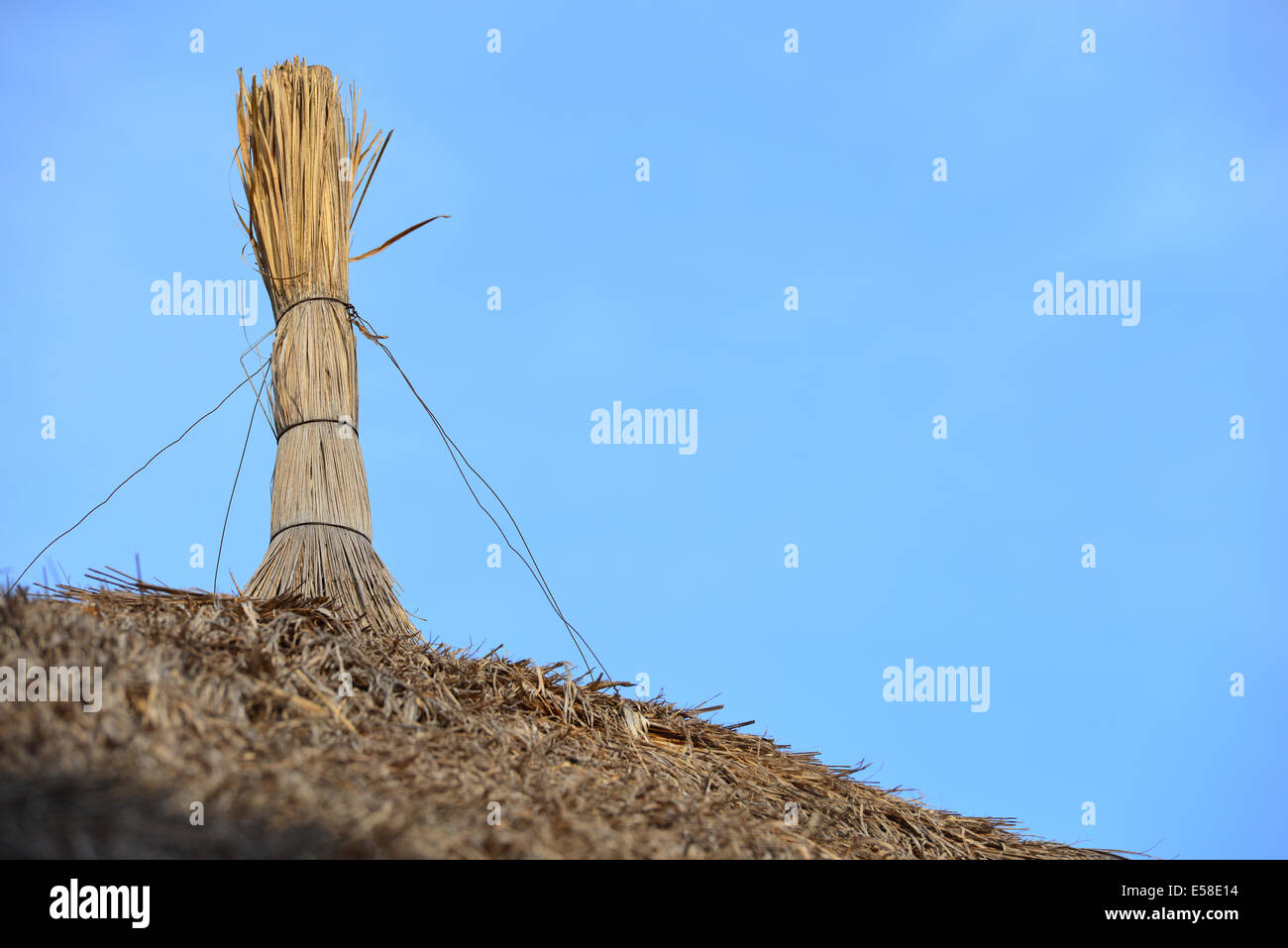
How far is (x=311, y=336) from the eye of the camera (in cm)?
354

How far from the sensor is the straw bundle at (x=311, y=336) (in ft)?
10.6

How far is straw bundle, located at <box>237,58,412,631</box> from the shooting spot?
3.25 meters

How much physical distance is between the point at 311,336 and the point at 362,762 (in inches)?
79.1

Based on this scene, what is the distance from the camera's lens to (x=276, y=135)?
12.2 feet

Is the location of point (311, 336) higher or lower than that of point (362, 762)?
higher

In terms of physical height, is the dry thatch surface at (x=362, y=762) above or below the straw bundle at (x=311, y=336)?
below

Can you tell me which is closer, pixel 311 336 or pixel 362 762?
pixel 362 762

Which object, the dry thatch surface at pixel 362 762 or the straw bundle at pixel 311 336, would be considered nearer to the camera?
the dry thatch surface at pixel 362 762

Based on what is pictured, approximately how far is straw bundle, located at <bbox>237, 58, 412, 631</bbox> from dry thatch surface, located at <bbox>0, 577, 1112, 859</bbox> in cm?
38

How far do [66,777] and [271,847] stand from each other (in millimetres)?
307

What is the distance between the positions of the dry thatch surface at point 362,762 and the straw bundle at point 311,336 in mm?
384

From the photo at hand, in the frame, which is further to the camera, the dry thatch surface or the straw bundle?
the straw bundle
